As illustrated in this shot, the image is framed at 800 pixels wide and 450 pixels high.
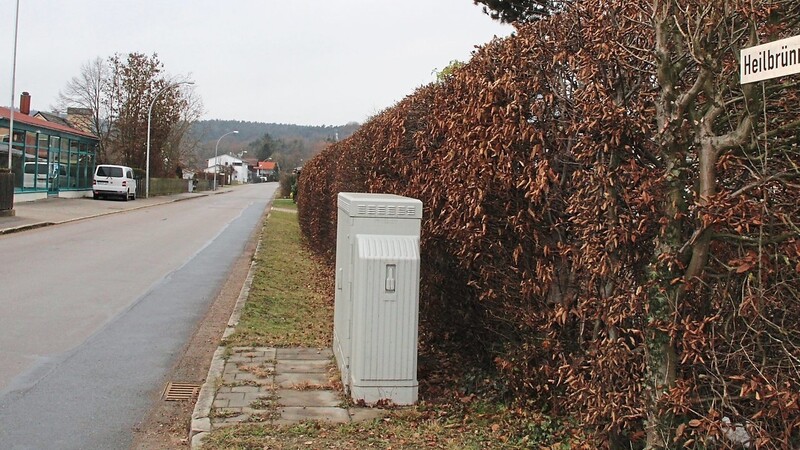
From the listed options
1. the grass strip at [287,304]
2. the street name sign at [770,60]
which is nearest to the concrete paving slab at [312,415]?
the grass strip at [287,304]

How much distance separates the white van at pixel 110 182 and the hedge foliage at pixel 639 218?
38048 millimetres

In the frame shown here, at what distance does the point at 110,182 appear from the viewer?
1594 inches

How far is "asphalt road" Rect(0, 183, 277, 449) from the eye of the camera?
5.75m

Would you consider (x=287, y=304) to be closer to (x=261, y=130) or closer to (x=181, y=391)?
(x=181, y=391)

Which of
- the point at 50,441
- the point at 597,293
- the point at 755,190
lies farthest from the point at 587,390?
the point at 50,441

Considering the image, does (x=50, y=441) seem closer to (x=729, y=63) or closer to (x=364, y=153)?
(x=729, y=63)

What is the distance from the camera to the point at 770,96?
324 cm

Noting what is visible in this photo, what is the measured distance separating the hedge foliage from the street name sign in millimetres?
111

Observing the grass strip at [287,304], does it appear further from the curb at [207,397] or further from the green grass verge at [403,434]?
the green grass verge at [403,434]

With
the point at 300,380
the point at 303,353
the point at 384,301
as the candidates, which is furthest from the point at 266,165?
the point at 384,301

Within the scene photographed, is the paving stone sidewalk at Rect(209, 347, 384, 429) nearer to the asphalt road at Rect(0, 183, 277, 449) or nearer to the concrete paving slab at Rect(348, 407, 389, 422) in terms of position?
the concrete paving slab at Rect(348, 407, 389, 422)

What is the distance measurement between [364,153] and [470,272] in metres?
4.54

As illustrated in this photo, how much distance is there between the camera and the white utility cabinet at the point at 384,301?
5527 mm

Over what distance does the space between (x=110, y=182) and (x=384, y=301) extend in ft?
125
